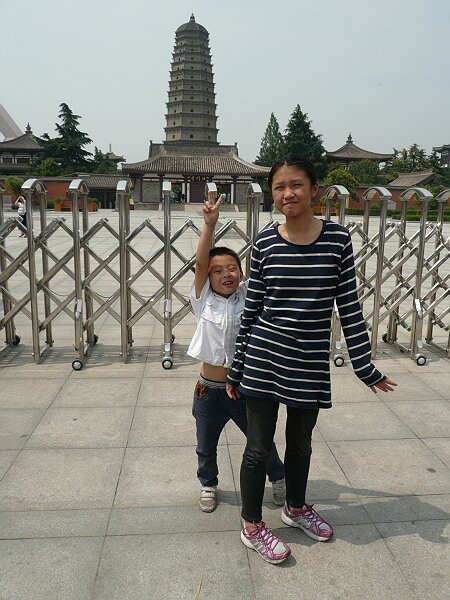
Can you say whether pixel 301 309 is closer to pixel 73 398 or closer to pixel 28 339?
pixel 73 398

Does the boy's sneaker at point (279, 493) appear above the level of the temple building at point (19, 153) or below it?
below

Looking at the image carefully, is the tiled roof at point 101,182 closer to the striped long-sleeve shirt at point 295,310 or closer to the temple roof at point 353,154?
the temple roof at point 353,154

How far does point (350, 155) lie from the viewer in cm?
5334

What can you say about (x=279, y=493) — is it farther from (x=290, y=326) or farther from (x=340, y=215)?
(x=340, y=215)

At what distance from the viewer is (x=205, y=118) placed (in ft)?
184

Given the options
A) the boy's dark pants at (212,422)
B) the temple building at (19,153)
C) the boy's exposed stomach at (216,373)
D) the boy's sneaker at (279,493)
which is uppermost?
the temple building at (19,153)

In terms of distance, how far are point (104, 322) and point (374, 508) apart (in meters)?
4.49

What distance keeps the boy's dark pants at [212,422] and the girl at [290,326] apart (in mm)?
211

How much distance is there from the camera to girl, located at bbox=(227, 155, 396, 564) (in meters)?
2.15

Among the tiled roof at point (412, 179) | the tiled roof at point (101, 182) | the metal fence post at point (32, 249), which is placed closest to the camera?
the metal fence post at point (32, 249)

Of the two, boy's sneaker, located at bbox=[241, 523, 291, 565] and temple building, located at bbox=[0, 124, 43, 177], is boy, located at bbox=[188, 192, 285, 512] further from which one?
temple building, located at bbox=[0, 124, 43, 177]

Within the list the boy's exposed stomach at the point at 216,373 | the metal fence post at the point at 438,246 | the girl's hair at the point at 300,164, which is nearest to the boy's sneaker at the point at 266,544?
the boy's exposed stomach at the point at 216,373

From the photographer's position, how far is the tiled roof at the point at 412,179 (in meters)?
43.5

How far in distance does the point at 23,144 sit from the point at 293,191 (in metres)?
54.9
